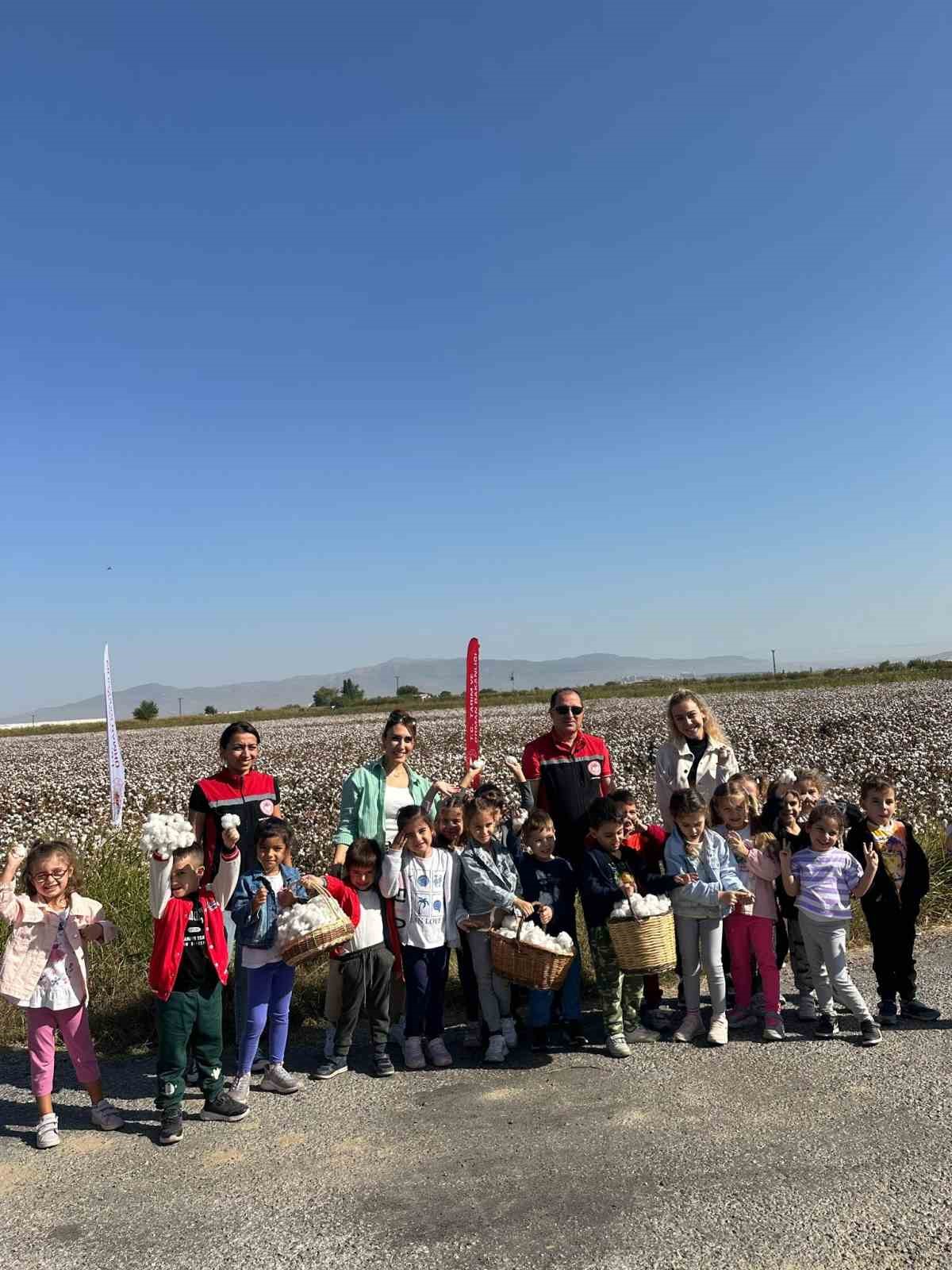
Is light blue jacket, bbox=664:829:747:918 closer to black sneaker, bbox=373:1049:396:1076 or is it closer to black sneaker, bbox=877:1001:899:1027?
black sneaker, bbox=877:1001:899:1027

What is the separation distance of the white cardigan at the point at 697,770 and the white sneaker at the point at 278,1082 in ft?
10.1

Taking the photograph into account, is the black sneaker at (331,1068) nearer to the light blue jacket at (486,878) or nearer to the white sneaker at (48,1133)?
the light blue jacket at (486,878)

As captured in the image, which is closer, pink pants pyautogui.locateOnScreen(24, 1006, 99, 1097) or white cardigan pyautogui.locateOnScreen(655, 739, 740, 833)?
pink pants pyautogui.locateOnScreen(24, 1006, 99, 1097)

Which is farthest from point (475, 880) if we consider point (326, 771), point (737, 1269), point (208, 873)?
point (326, 771)

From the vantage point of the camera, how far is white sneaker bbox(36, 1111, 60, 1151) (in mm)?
4555

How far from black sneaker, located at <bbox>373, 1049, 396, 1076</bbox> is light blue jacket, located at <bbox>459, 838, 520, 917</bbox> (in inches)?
39.2

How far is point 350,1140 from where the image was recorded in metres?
4.50

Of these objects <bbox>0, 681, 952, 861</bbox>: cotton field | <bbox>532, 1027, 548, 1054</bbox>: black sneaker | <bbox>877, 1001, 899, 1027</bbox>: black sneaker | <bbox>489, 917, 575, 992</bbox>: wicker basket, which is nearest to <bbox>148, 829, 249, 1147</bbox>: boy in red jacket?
<bbox>489, 917, 575, 992</bbox>: wicker basket

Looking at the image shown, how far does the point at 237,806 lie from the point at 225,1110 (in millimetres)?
1730

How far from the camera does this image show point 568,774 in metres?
6.41

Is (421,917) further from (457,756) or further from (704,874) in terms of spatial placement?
(457,756)

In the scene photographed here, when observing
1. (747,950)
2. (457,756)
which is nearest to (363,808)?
(747,950)

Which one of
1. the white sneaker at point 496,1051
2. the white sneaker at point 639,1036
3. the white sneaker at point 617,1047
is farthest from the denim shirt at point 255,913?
the white sneaker at point 639,1036

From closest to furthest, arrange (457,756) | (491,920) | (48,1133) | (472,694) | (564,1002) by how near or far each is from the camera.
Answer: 1. (48,1133)
2. (491,920)
3. (564,1002)
4. (472,694)
5. (457,756)
